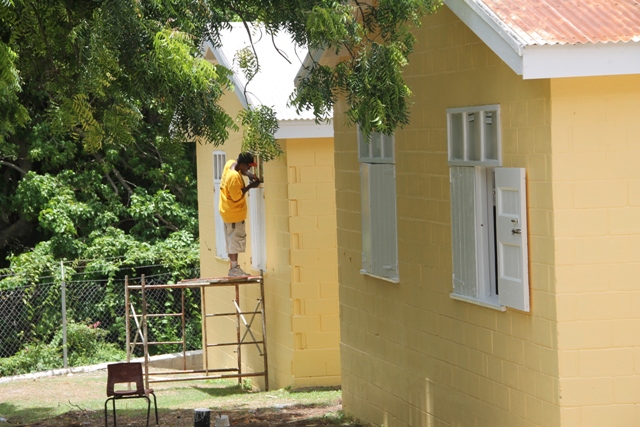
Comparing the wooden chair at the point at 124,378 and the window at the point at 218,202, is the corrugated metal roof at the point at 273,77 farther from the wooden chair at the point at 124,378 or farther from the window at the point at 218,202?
the wooden chair at the point at 124,378

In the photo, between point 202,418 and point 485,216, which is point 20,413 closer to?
point 202,418

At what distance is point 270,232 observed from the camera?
15883mm

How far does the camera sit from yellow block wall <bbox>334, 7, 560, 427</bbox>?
8.20m

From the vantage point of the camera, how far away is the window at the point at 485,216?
8.41 m

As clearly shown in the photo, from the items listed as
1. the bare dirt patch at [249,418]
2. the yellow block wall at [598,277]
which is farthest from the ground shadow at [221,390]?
the yellow block wall at [598,277]

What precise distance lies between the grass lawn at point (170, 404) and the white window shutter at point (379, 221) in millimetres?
2032

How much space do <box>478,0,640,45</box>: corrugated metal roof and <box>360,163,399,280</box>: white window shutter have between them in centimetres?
296

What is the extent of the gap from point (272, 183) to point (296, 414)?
3686 mm

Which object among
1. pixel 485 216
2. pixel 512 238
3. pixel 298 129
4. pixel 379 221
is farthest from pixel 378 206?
pixel 298 129

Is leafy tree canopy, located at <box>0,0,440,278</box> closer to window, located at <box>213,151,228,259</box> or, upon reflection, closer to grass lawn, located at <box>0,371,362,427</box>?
grass lawn, located at <box>0,371,362,427</box>

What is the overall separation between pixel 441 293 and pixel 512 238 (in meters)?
1.58

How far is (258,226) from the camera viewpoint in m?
16.5

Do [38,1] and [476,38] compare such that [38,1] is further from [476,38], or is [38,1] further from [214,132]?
[476,38]

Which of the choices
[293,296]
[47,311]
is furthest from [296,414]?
[47,311]
